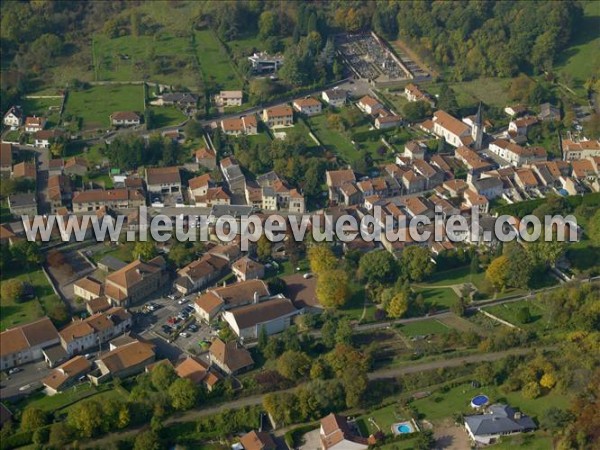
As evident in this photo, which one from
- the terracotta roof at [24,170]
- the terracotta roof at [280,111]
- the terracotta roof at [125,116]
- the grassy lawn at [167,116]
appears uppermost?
the terracotta roof at [125,116]

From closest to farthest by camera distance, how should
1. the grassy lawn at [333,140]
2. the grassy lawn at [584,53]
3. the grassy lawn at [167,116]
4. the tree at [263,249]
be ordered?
the tree at [263,249] < the grassy lawn at [333,140] < the grassy lawn at [167,116] < the grassy lawn at [584,53]

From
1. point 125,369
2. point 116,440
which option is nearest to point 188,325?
point 125,369

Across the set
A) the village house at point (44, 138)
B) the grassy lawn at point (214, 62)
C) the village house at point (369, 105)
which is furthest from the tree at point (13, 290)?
the village house at point (369, 105)

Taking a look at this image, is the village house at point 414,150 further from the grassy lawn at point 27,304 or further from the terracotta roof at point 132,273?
the grassy lawn at point 27,304

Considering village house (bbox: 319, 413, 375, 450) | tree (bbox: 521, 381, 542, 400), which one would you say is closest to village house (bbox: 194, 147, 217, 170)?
village house (bbox: 319, 413, 375, 450)

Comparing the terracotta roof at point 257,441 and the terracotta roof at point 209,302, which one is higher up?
the terracotta roof at point 257,441

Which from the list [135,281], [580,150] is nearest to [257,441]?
[135,281]

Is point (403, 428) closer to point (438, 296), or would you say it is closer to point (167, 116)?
point (438, 296)
